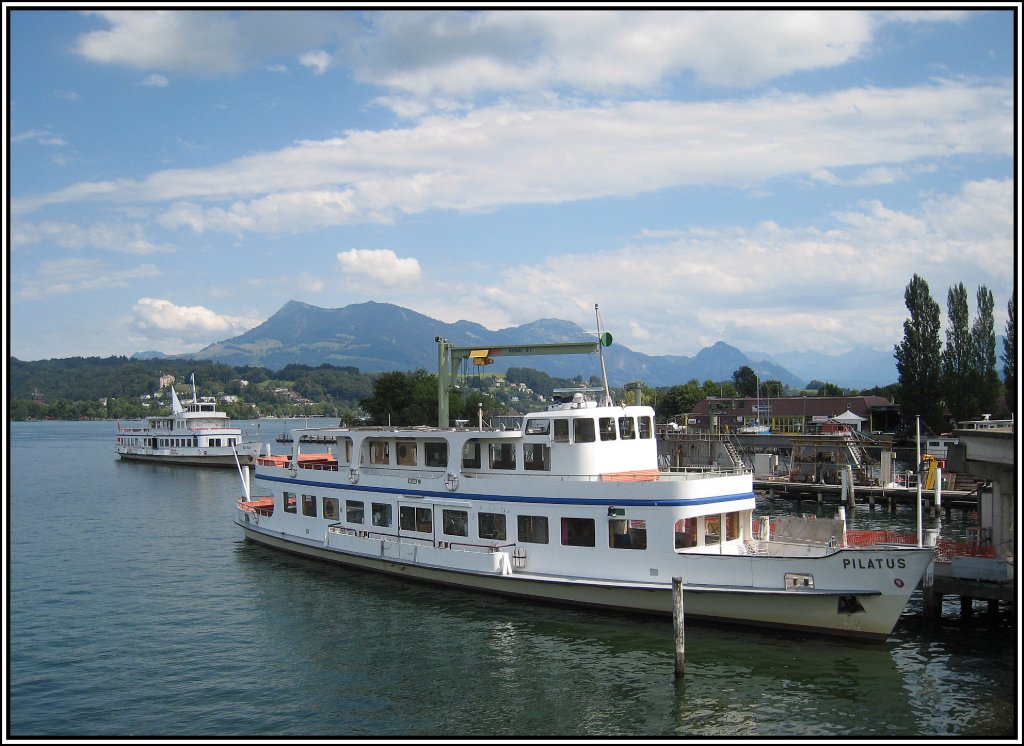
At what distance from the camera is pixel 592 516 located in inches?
859

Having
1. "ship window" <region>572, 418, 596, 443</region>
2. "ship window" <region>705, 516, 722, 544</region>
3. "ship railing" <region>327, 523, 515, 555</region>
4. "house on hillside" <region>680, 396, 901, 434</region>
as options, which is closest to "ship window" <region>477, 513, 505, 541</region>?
"ship railing" <region>327, 523, 515, 555</region>

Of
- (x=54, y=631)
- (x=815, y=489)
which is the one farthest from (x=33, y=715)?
(x=815, y=489)

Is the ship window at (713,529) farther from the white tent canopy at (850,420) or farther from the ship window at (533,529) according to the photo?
the white tent canopy at (850,420)

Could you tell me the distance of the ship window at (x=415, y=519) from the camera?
2584 cm

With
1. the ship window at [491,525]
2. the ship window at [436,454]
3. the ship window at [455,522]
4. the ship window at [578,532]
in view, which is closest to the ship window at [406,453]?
the ship window at [436,454]

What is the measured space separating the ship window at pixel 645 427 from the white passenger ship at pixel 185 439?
2360 inches

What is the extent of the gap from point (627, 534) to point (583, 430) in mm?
3392

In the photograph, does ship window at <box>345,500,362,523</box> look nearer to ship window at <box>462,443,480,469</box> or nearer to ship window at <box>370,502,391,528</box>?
ship window at <box>370,502,391,528</box>

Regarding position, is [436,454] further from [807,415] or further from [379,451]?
[807,415]

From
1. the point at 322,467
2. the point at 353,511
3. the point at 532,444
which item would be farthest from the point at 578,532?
the point at 322,467

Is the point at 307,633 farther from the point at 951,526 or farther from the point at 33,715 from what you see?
the point at 951,526

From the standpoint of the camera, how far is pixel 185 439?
8312 centimetres

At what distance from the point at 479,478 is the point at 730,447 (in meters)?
39.3

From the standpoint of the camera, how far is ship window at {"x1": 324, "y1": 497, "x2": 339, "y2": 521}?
29.0 metres
